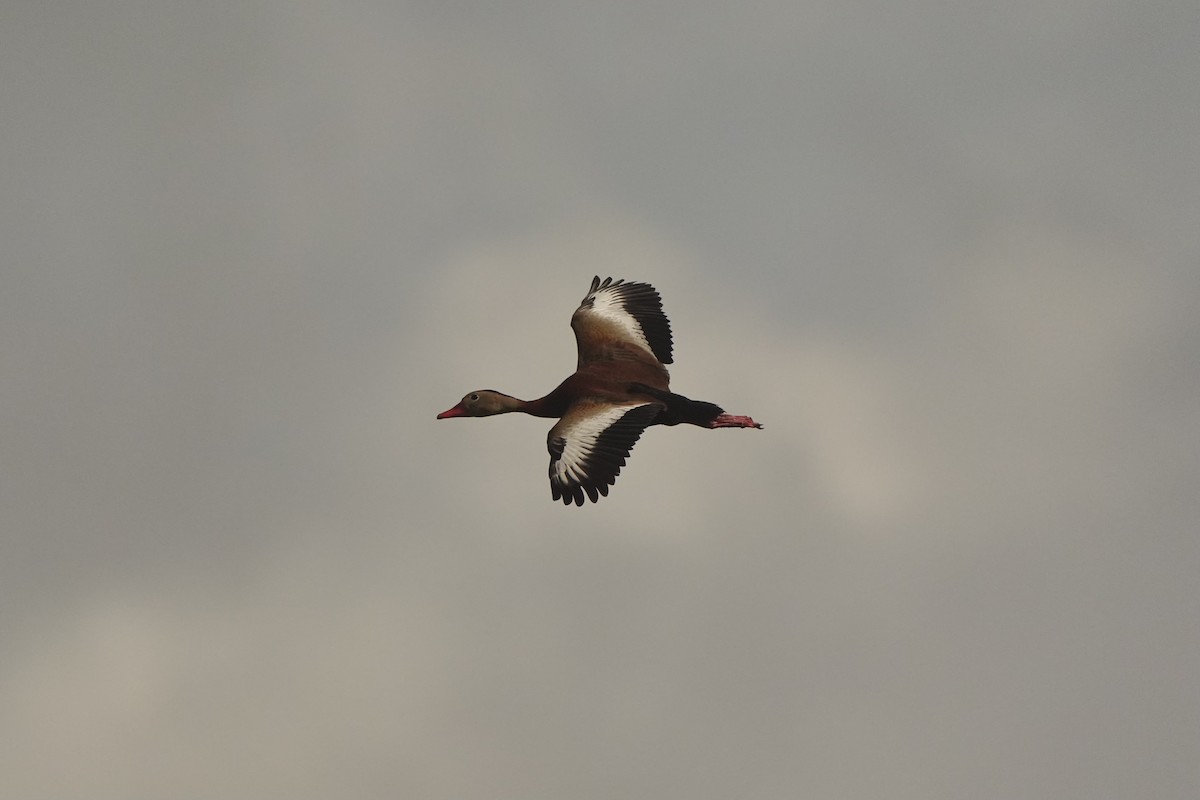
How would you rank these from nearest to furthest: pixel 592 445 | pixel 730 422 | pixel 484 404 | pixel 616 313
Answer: pixel 592 445 → pixel 730 422 → pixel 484 404 → pixel 616 313

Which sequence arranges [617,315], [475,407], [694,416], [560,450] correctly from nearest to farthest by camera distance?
[560,450]
[694,416]
[475,407]
[617,315]

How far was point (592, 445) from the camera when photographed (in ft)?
61.4

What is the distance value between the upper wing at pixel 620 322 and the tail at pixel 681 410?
203 centimetres

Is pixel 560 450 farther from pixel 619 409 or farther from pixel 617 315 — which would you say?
pixel 617 315

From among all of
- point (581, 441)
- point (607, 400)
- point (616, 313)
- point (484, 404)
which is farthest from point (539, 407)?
point (616, 313)

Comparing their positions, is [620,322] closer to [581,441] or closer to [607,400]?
[607,400]

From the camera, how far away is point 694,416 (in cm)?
2066

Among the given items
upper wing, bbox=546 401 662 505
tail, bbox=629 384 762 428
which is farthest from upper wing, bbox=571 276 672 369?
upper wing, bbox=546 401 662 505

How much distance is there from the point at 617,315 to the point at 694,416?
12.8 feet

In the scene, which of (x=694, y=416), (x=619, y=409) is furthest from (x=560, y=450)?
(x=694, y=416)

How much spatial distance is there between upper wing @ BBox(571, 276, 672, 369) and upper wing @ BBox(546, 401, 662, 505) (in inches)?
107

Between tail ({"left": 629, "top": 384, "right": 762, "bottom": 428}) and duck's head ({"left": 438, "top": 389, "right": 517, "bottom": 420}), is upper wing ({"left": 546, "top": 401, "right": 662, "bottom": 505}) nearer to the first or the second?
tail ({"left": 629, "top": 384, "right": 762, "bottom": 428})

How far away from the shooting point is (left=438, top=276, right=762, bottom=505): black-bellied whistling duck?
18.5 m

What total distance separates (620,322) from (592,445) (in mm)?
5416
